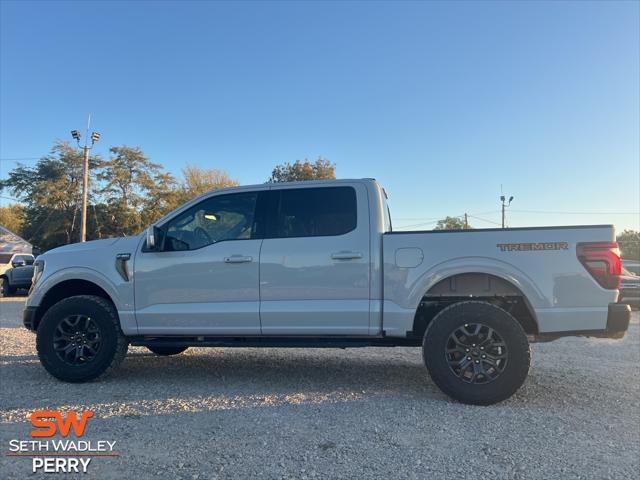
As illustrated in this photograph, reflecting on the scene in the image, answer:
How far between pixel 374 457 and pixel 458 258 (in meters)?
2.00

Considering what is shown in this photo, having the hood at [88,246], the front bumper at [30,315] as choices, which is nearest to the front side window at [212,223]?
the hood at [88,246]

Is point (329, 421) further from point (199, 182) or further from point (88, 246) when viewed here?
point (199, 182)

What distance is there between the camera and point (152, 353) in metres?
6.81

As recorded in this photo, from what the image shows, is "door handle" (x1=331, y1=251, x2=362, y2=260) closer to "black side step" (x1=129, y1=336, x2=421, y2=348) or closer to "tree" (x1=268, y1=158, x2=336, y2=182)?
"black side step" (x1=129, y1=336, x2=421, y2=348)

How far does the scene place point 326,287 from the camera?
4.61 m

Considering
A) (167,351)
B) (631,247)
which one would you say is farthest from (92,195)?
(631,247)

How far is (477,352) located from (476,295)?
1.88 feet

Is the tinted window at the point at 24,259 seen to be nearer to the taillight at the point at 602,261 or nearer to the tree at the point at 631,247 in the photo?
the taillight at the point at 602,261

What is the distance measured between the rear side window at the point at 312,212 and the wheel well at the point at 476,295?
1.03 m

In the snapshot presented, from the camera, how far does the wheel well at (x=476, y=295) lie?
14.9ft

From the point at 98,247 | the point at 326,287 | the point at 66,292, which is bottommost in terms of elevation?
the point at 66,292

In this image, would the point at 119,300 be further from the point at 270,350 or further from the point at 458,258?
the point at 458,258

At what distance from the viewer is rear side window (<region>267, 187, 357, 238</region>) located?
477 cm
